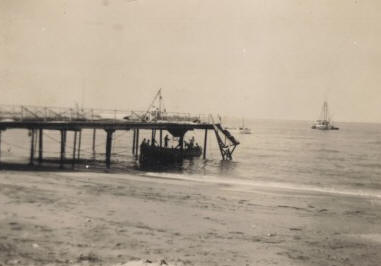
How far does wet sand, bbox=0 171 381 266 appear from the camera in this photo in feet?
56.3

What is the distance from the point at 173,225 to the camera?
2186cm

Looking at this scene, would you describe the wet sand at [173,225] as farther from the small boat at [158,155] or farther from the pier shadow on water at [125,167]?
the small boat at [158,155]

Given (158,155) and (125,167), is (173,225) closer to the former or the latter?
(125,167)

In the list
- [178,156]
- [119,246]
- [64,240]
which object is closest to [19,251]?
[64,240]

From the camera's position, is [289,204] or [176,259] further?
[289,204]

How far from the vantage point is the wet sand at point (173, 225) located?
17172 millimetres

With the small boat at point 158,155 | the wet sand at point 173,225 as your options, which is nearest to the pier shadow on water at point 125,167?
the small boat at point 158,155

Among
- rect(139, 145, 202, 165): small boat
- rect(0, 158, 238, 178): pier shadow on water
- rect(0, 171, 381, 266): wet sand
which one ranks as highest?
A: rect(139, 145, 202, 165): small boat

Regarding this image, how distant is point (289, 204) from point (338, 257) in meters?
11.1

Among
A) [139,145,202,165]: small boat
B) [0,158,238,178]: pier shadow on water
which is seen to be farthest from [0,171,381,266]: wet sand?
[139,145,202,165]: small boat

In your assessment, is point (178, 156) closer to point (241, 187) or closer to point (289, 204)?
point (241, 187)

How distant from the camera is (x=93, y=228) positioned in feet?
65.6

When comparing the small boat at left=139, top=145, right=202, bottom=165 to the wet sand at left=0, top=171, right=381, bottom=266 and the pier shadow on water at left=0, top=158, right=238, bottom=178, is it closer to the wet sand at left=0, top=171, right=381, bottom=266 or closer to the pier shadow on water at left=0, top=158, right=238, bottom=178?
the pier shadow on water at left=0, top=158, right=238, bottom=178

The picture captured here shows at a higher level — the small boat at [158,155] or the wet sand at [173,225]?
the small boat at [158,155]
